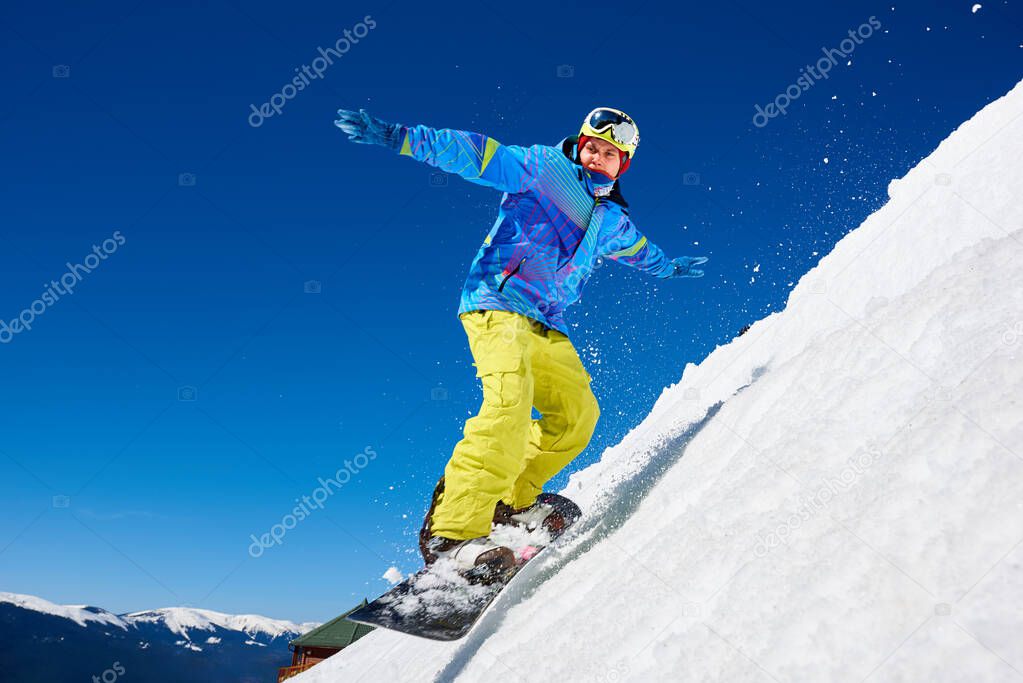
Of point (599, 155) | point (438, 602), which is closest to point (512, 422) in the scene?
point (438, 602)

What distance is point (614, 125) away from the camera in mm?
4492

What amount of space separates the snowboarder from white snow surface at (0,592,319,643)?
107m

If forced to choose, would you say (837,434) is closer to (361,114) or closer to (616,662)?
(616,662)

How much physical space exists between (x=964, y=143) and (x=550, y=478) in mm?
6266

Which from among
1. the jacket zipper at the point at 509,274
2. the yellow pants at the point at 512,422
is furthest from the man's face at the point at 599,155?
the yellow pants at the point at 512,422

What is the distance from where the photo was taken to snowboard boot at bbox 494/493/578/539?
397 centimetres

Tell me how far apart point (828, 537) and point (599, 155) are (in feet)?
11.0

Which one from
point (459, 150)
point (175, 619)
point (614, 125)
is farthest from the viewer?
point (175, 619)

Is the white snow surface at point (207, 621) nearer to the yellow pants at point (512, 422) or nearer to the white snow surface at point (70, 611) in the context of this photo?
the white snow surface at point (70, 611)

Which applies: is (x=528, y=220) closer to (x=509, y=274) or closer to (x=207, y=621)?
(x=509, y=274)

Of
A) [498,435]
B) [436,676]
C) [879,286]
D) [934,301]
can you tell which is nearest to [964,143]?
[879,286]

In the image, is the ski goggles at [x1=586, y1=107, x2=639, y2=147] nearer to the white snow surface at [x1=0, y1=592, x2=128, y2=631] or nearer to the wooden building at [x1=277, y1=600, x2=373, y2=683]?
the wooden building at [x1=277, y1=600, x2=373, y2=683]

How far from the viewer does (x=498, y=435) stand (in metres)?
3.44

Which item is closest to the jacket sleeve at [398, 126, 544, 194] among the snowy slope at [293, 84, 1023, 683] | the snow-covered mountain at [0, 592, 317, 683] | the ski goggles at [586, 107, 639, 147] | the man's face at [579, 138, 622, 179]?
the man's face at [579, 138, 622, 179]
